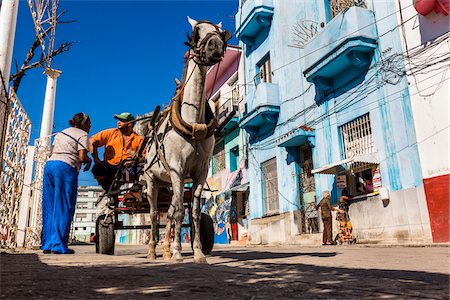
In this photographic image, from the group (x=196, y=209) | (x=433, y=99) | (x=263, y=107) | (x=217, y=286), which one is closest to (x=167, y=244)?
(x=196, y=209)

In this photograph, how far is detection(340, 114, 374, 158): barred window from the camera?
11.6 meters

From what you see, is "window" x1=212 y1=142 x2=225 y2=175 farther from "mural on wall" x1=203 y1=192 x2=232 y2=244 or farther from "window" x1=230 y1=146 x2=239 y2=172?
"mural on wall" x1=203 y1=192 x2=232 y2=244

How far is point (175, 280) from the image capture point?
95.5 inches

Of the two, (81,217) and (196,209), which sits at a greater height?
(81,217)

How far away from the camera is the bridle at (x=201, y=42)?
4410 millimetres

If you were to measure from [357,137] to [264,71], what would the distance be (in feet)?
22.4

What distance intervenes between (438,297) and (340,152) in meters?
10.8

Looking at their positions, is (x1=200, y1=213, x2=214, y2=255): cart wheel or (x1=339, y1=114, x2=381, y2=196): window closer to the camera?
(x1=200, y1=213, x2=214, y2=255): cart wheel

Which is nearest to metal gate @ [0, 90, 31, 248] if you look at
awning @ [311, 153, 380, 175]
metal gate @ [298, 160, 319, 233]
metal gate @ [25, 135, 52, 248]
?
metal gate @ [25, 135, 52, 248]

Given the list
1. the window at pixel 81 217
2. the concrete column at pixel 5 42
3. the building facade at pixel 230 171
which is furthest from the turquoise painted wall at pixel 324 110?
the window at pixel 81 217

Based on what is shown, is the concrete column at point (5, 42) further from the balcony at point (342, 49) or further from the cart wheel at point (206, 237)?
the balcony at point (342, 49)

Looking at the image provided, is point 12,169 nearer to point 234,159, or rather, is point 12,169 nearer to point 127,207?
point 127,207

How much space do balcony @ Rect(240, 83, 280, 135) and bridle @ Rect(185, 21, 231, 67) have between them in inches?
433

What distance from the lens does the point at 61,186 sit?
5.91m
